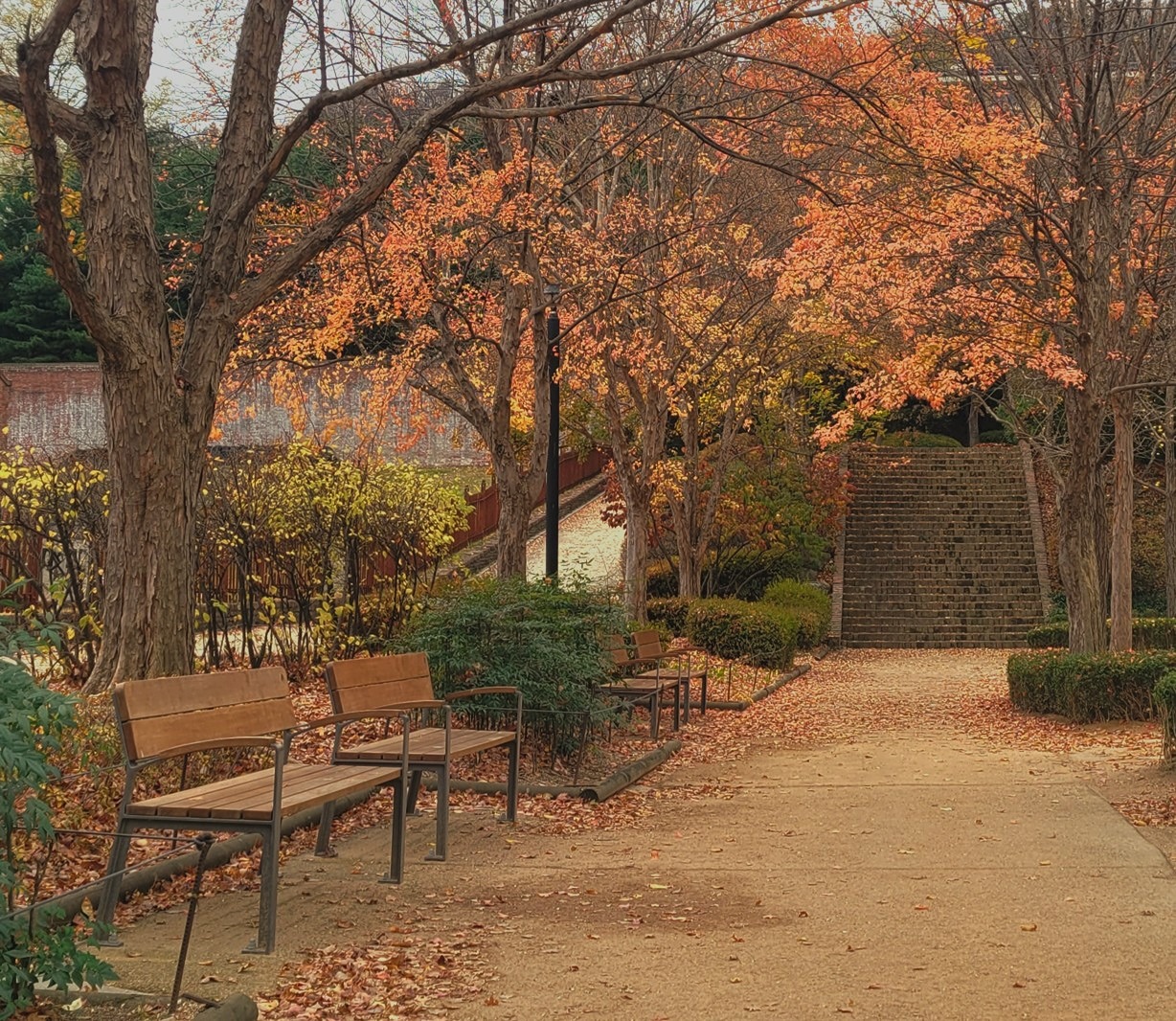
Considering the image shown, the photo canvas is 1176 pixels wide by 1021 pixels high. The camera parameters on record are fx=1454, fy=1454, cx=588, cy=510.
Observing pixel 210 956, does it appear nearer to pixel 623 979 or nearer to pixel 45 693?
pixel 623 979

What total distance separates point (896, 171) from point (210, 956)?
1778 centimetres

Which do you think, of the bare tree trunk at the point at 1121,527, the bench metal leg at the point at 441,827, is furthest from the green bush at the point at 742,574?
the bench metal leg at the point at 441,827

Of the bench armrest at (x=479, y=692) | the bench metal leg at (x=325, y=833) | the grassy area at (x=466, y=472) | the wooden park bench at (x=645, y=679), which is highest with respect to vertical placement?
the grassy area at (x=466, y=472)

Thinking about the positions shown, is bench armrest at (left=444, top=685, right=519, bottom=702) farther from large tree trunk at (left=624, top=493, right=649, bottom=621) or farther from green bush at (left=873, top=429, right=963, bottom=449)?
green bush at (left=873, top=429, right=963, bottom=449)

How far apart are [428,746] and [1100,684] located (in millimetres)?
9323

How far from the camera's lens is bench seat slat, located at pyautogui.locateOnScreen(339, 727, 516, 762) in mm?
7789

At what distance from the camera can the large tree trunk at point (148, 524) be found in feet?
30.9

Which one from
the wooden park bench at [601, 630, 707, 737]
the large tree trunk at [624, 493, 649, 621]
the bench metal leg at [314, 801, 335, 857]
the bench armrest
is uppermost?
the large tree trunk at [624, 493, 649, 621]

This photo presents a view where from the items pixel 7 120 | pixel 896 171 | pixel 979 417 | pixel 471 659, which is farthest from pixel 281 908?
pixel 979 417

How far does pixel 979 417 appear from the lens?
4503 cm

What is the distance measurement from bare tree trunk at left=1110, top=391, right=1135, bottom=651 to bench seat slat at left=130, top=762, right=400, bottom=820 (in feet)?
44.2

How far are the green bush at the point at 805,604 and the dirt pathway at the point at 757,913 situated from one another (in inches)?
606

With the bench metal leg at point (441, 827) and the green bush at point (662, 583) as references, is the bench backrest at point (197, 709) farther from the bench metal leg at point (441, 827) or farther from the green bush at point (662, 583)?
the green bush at point (662, 583)

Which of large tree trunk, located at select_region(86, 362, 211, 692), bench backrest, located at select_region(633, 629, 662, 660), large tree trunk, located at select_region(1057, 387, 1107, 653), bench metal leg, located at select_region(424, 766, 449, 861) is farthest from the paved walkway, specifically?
bench metal leg, located at select_region(424, 766, 449, 861)
